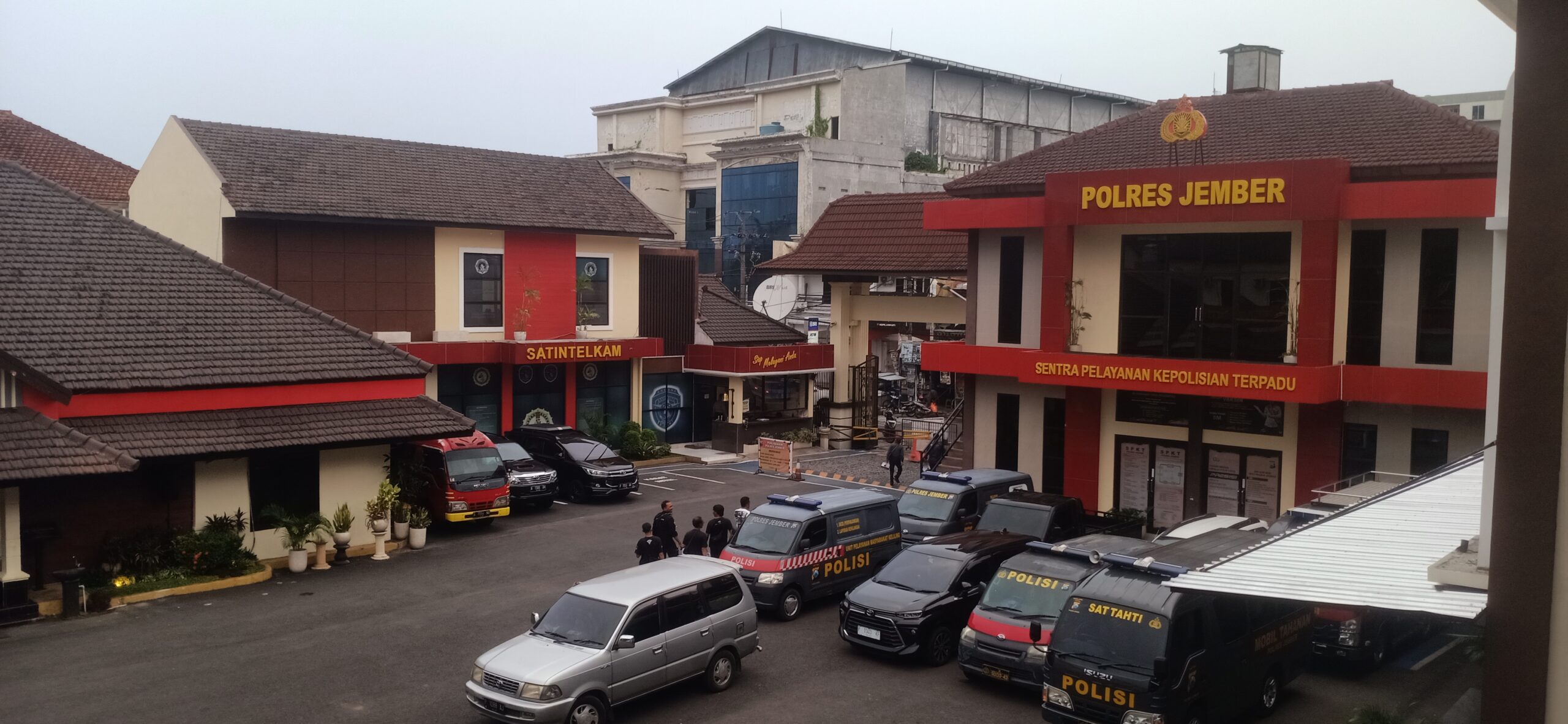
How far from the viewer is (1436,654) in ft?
57.6

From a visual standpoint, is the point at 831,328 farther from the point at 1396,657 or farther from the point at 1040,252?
the point at 1396,657

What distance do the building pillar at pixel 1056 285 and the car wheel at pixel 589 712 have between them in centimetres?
1566

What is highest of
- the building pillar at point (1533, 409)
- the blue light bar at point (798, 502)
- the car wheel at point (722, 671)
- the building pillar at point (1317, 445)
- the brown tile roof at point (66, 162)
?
the brown tile roof at point (66, 162)

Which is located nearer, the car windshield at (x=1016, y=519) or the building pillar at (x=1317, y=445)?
the car windshield at (x=1016, y=519)

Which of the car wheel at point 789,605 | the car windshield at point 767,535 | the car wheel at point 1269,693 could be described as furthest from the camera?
the car windshield at point 767,535

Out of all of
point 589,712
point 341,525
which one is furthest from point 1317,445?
point 341,525

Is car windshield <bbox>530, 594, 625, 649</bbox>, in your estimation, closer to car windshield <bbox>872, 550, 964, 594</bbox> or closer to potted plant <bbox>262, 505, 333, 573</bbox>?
car windshield <bbox>872, 550, 964, 594</bbox>

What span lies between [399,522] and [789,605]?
1037 cm

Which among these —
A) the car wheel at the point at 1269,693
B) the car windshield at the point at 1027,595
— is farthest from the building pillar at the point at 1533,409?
the car windshield at the point at 1027,595

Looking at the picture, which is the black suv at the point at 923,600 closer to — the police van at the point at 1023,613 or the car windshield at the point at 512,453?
the police van at the point at 1023,613

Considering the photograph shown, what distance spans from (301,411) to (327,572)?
3440mm

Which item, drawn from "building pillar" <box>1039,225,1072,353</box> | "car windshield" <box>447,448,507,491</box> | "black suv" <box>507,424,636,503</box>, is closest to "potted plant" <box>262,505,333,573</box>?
"car windshield" <box>447,448,507,491</box>

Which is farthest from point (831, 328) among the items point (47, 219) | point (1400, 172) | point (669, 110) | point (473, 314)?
point (669, 110)

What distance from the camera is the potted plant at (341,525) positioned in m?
22.6
